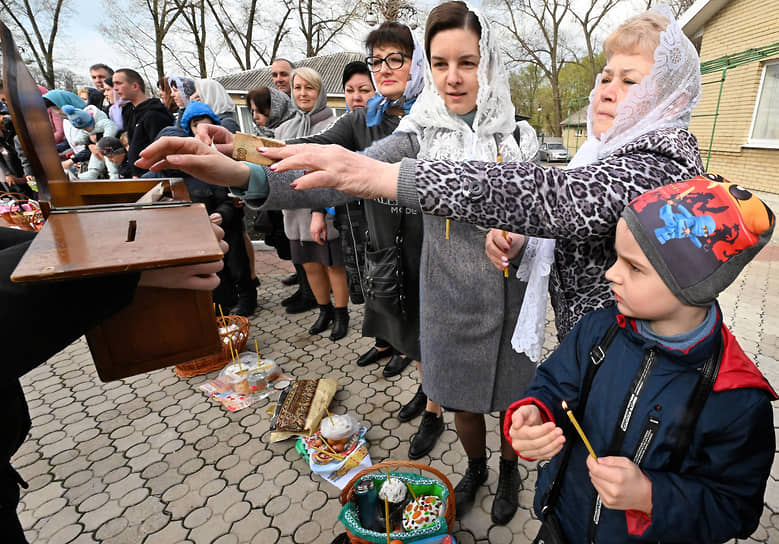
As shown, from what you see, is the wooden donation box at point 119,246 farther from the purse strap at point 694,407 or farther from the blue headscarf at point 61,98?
the blue headscarf at point 61,98

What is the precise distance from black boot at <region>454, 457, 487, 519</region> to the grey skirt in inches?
81.4

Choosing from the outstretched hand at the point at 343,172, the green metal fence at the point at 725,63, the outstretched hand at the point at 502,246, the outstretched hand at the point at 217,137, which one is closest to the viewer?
the outstretched hand at the point at 343,172

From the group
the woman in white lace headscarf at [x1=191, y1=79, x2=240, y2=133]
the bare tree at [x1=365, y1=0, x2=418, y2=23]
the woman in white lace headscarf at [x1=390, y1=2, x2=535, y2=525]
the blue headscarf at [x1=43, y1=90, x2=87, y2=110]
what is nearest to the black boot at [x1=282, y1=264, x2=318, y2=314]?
the woman in white lace headscarf at [x1=191, y1=79, x2=240, y2=133]

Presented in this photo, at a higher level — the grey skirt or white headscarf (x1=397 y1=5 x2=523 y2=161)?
white headscarf (x1=397 y1=5 x2=523 y2=161)

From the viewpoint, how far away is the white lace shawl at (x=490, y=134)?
4.73 feet

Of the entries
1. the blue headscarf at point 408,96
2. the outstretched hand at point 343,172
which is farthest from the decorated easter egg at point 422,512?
the blue headscarf at point 408,96

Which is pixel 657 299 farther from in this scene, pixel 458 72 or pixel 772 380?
pixel 772 380

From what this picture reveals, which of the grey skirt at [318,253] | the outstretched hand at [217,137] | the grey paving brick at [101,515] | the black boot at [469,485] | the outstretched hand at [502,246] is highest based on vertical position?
the outstretched hand at [217,137]

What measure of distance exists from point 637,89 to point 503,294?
32.0 inches

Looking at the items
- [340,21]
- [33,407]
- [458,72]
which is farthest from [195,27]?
[458,72]

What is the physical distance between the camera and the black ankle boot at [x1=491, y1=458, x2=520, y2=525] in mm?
1963

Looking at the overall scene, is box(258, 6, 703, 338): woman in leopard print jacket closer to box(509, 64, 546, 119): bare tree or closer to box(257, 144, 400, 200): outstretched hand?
box(257, 144, 400, 200): outstretched hand

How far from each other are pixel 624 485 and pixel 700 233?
0.55m

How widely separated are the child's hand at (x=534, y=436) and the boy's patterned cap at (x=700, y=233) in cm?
41
